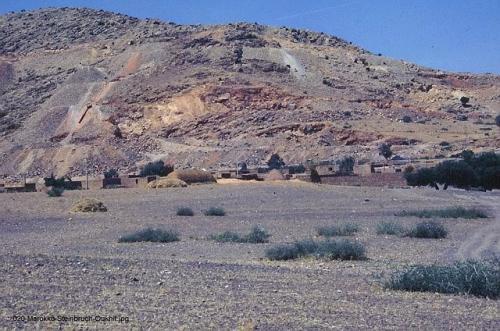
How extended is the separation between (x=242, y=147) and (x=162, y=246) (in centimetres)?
5353

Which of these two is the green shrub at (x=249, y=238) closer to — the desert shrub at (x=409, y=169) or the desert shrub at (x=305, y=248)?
the desert shrub at (x=305, y=248)

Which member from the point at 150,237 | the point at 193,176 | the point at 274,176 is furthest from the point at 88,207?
the point at 274,176

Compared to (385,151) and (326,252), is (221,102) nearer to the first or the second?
(385,151)

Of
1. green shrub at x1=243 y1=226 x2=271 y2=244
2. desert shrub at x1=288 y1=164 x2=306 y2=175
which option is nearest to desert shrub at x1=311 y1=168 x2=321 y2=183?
desert shrub at x1=288 y1=164 x2=306 y2=175

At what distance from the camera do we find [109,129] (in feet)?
266

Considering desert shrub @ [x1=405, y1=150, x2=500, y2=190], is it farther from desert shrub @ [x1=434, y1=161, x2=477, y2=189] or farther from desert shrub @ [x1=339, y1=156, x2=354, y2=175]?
desert shrub @ [x1=339, y1=156, x2=354, y2=175]

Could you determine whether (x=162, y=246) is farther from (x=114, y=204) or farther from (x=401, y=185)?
(x=401, y=185)

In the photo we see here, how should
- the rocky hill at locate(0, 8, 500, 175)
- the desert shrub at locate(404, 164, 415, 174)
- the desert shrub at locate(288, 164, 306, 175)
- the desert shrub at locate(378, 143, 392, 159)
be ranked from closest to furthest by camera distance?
the desert shrub at locate(404, 164, 415, 174) < the desert shrub at locate(288, 164, 306, 175) < the desert shrub at locate(378, 143, 392, 159) < the rocky hill at locate(0, 8, 500, 175)

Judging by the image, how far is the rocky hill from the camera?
72.9 meters

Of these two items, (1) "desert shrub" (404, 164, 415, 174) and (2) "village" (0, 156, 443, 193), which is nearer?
(2) "village" (0, 156, 443, 193)

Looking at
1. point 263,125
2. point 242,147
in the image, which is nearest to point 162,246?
point 242,147

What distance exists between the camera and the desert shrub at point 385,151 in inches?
2554

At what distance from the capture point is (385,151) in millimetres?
65375

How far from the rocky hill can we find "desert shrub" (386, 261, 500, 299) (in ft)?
178
